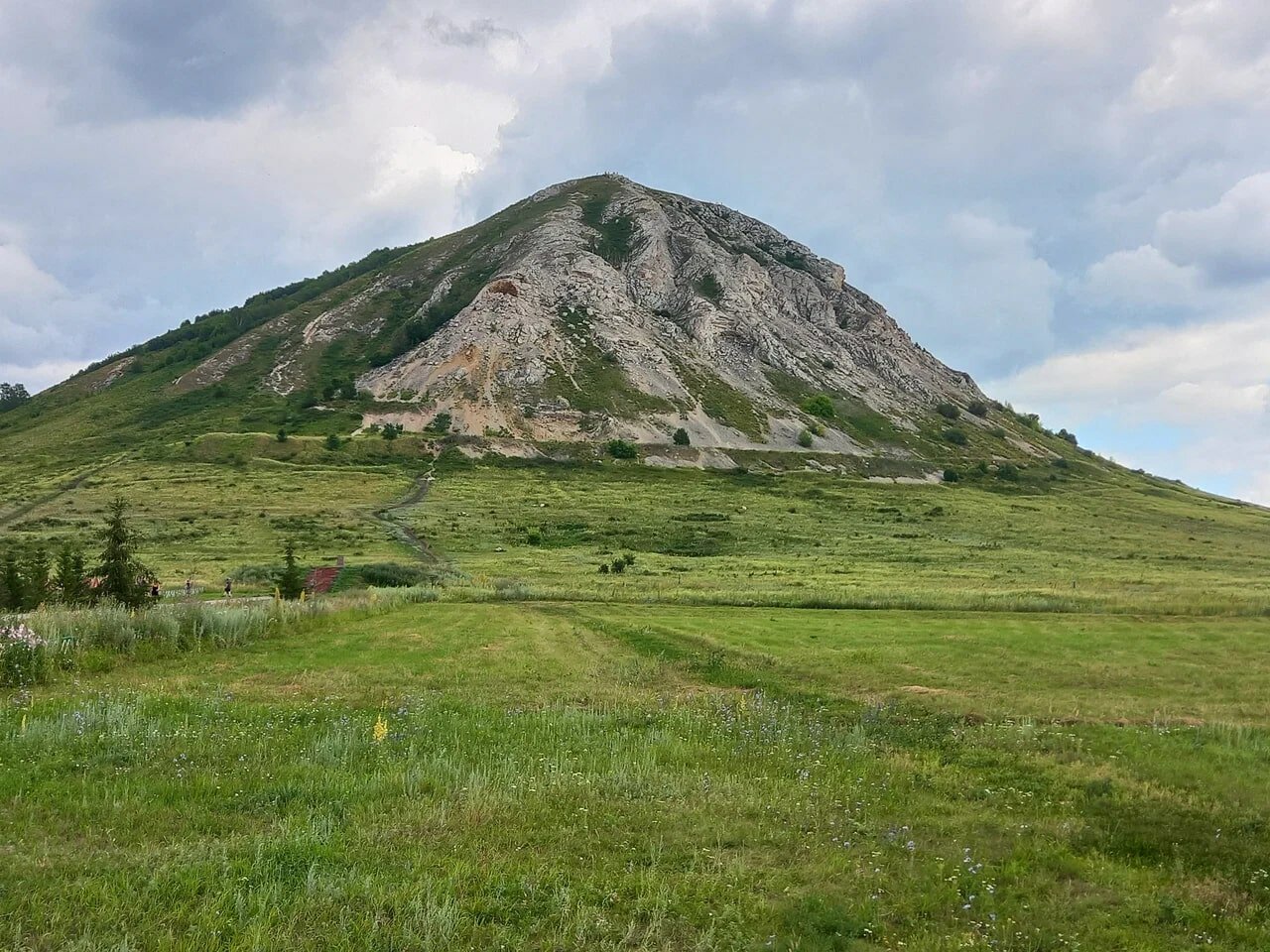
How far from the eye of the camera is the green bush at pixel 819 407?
16327 centimetres

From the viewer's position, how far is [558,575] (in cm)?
5034

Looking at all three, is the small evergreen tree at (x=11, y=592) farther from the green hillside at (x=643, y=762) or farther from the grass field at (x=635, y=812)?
the grass field at (x=635, y=812)

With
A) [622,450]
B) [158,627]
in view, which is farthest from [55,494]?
[158,627]

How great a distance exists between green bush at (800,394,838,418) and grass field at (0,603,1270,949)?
14511cm

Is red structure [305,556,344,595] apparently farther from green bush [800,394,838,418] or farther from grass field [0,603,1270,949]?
green bush [800,394,838,418]

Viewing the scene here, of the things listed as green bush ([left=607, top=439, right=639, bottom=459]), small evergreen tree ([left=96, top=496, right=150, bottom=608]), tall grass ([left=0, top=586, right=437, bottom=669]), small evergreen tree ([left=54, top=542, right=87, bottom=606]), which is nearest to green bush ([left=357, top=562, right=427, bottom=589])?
small evergreen tree ([left=54, top=542, right=87, bottom=606])

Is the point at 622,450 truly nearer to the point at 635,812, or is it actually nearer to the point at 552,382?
the point at 552,382

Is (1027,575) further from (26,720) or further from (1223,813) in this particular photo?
(26,720)

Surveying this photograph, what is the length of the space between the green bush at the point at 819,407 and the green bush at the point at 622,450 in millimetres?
49904

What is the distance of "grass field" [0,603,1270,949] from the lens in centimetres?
725

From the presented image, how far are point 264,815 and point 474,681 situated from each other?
10.7 meters

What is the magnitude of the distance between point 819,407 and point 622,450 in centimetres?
5502

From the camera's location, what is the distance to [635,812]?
1020 centimetres

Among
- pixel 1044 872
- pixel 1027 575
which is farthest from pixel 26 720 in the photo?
pixel 1027 575
